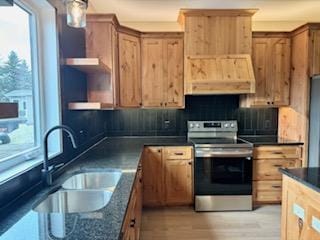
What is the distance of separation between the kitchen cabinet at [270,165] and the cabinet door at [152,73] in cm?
150

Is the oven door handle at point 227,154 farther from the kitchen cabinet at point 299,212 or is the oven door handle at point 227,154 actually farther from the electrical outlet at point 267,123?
the kitchen cabinet at point 299,212

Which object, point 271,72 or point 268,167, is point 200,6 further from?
point 268,167

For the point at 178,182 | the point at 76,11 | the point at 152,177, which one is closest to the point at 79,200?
the point at 76,11

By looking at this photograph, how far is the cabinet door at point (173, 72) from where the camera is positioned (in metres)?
3.63

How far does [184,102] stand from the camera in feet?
12.2

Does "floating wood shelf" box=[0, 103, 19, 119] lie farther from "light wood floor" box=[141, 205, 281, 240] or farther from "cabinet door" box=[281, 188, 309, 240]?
"light wood floor" box=[141, 205, 281, 240]

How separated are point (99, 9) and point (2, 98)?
212 centimetres

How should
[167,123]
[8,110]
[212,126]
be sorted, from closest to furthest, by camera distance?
[8,110] → [212,126] → [167,123]

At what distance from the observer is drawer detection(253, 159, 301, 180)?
3404 millimetres

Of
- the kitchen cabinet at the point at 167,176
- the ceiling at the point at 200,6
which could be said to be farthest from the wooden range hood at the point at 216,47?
the kitchen cabinet at the point at 167,176

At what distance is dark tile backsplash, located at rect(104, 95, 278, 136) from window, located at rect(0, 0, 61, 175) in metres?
1.85

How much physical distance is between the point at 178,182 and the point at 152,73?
60.0 inches

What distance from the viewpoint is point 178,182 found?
11.2ft

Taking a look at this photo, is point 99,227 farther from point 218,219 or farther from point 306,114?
point 306,114
